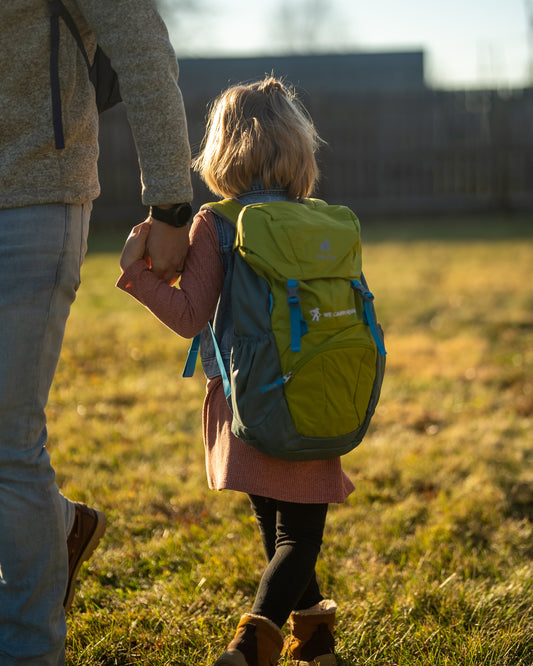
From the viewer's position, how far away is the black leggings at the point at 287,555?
1921 millimetres

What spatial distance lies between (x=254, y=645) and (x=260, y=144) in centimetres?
120

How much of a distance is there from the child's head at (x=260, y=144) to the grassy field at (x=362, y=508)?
1.21 m

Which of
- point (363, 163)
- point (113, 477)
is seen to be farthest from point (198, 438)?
point (363, 163)

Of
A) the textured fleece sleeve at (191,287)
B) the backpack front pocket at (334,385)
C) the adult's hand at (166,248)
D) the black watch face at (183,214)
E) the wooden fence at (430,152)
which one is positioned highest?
the black watch face at (183,214)

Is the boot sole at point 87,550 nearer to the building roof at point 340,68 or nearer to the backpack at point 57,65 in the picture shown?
the backpack at point 57,65

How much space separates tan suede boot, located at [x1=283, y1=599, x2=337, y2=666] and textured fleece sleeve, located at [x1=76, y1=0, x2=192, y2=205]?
1129 millimetres

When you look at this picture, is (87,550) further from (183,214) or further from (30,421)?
(183,214)

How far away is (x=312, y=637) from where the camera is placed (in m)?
2.08

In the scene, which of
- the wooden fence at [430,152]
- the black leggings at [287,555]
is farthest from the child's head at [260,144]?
the wooden fence at [430,152]

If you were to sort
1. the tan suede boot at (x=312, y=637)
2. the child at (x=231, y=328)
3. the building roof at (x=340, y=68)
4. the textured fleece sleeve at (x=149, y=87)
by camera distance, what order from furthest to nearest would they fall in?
1. the building roof at (x=340, y=68)
2. the tan suede boot at (x=312, y=637)
3. the child at (x=231, y=328)
4. the textured fleece sleeve at (x=149, y=87)

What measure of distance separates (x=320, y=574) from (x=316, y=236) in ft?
3.87

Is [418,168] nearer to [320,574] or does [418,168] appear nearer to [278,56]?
[320,574]

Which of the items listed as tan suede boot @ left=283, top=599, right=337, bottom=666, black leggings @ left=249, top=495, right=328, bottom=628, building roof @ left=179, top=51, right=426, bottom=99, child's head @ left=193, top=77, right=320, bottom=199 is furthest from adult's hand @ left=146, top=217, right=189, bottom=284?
building roof @ left=179, top=51, right=426, bottom=99

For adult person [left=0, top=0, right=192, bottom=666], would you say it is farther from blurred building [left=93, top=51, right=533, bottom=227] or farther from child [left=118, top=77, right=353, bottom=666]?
blurred building [left=93, top=51, right=533, bottom=227]
